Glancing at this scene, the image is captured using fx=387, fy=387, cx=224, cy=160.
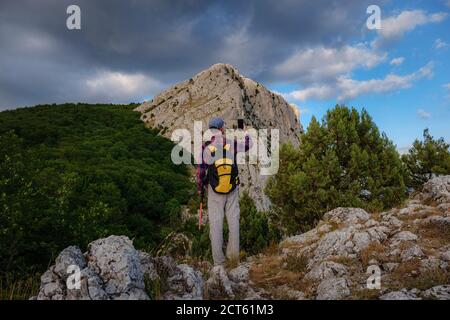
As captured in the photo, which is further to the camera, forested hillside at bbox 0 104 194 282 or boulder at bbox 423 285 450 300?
forested hillside at bbox 0 104 194 282

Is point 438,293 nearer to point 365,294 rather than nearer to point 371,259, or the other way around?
point 365,294

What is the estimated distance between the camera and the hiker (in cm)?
884

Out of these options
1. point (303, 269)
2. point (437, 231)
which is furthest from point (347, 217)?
point (303, 269)

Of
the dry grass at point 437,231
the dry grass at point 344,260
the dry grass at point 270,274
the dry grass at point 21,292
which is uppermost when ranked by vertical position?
the dry grass at point 437,231

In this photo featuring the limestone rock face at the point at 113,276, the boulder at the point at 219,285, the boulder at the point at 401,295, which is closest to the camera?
the limestone rock face at the point at 113,276

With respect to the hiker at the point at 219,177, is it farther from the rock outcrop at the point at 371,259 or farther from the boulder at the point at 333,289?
the boulder at the point at 333,289

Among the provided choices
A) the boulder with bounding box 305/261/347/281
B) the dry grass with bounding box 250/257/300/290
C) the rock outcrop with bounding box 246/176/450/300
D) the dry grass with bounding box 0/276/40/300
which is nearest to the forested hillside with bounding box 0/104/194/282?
the dry grass with bounding box 0/276/40/300

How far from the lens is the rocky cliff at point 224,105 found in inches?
1666

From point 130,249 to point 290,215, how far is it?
40.7ft

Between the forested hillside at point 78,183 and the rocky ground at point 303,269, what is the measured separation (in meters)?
3.44

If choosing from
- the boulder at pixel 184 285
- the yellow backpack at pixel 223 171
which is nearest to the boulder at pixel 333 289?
the boulder at pixel 184 285

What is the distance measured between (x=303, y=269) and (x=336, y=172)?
9.59m

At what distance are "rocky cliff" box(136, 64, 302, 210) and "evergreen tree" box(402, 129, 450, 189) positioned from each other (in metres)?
20.3

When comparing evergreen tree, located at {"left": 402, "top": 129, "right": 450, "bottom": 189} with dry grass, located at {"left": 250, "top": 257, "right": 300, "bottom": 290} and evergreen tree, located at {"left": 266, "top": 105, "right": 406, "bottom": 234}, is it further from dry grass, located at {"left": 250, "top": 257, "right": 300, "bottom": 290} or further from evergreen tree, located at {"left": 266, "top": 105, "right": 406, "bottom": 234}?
dry grass, located at {"left": 250, "top": 257, "right": 300, "bottom": 290}
